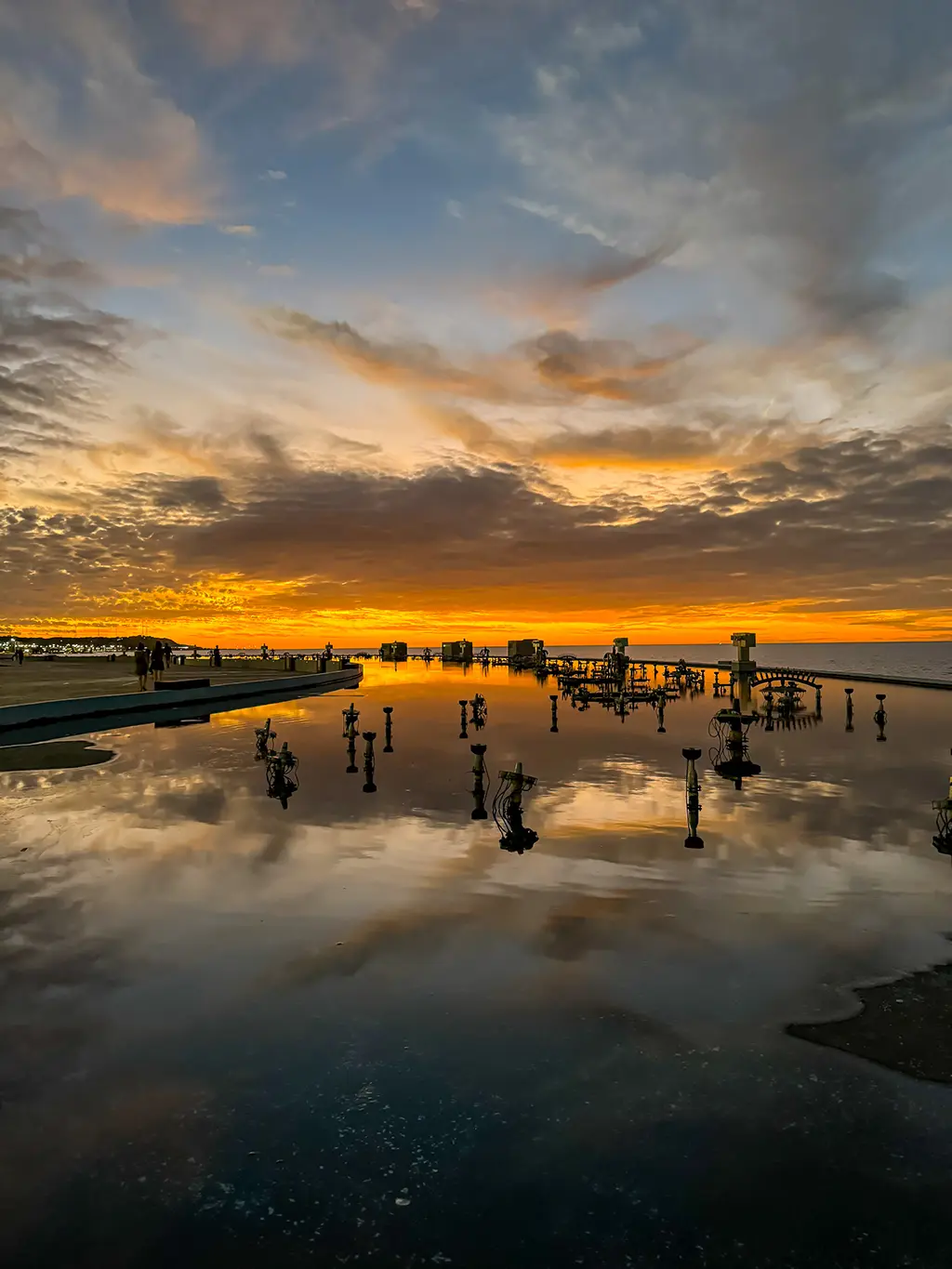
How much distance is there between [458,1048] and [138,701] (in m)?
52.4

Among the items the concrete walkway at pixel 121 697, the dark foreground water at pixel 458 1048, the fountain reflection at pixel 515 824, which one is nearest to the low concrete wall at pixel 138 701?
the concrete walkway at pixel 121 697

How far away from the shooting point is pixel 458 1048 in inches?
366

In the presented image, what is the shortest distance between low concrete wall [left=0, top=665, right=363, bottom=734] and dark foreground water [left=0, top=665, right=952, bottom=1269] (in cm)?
2665

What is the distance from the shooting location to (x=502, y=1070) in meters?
8.78

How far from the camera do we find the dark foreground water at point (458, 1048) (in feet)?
21.0

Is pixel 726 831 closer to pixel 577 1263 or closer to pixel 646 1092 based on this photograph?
pixel 646 1092

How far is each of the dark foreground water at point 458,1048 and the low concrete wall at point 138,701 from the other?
1049 inches

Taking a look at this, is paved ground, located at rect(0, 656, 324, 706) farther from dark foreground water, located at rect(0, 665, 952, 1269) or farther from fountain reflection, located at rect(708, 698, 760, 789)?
fountain reflection, located at rect(708, 698, 760, 789)

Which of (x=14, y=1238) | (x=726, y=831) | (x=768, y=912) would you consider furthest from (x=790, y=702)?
(x=14, y=1238)

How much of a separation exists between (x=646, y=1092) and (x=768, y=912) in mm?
7314

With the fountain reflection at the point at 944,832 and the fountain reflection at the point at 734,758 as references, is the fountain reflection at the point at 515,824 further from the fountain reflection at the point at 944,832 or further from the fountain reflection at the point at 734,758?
the fountain reflection at the point at 734,758

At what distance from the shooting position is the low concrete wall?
4365 centimetres

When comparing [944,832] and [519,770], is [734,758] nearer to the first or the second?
[944,832]

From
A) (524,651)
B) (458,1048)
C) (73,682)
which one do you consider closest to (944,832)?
(458,1048)
